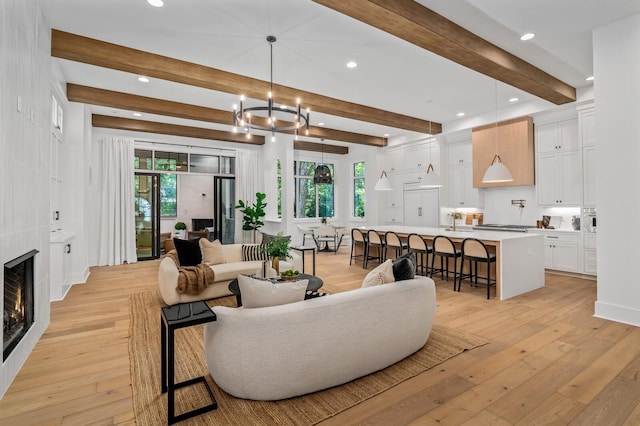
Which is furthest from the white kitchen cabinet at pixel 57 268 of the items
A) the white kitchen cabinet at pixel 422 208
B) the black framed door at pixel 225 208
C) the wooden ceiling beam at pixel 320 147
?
the white kitchen cabinet at pixel 422 208

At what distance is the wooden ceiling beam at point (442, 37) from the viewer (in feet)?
9.30

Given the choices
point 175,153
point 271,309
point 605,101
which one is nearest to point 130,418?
point 271,309

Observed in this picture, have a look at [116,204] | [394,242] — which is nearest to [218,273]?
[394,242]

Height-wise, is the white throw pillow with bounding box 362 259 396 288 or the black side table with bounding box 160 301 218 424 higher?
the white throw pillow with bounding box 362 259 396 288

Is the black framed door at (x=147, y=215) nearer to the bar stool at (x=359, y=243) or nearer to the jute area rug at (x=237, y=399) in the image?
the bar stool at (x=359, y=243)

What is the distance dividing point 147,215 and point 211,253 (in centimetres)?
388

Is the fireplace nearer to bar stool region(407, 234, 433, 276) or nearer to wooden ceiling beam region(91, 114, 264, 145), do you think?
wooden ceiling beam region(91, 114, 264, 145)

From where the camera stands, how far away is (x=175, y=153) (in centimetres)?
845

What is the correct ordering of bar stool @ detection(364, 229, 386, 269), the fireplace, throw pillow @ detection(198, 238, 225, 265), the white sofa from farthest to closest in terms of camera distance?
bar stool @ detection(364, 229, 386, 269), throw pillow @ detection(198, 238, 225, 265), the white sofa, the fireplace

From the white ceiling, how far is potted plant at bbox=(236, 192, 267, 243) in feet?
10.7

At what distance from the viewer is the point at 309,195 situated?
1062cm

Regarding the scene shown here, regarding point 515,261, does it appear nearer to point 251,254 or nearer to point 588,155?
point 588,155

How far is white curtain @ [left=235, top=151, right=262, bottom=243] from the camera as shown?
9.05 meters

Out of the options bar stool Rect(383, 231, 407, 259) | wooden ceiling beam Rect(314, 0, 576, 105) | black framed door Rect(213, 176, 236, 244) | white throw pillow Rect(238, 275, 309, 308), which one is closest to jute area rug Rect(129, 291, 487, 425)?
white throw pillow Rect(238, 275, 309, 308)
